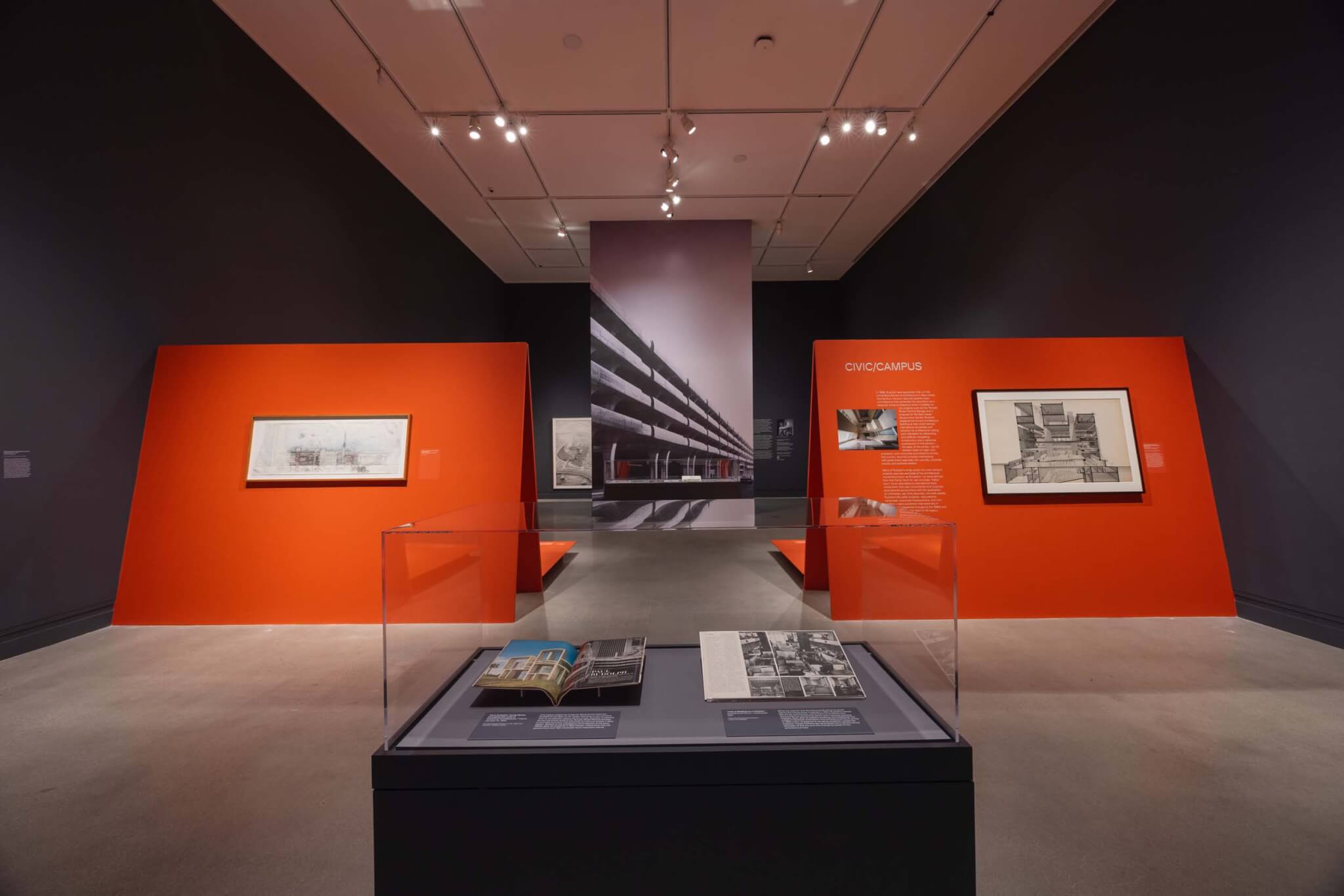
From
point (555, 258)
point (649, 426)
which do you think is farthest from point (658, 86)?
point (555, 258)

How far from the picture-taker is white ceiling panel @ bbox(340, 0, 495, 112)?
3.94m

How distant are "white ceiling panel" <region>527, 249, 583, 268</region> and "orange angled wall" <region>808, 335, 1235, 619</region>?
578 cm

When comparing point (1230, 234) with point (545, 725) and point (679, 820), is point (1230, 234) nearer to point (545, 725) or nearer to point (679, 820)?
point (679, 820)

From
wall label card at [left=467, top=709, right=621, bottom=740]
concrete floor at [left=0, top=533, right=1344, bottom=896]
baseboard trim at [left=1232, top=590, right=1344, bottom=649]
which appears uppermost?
wall label card at [left=467, top=709, right=621, bottom=740]

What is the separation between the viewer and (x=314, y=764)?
1947mm

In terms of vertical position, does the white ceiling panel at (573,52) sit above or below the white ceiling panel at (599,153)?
below

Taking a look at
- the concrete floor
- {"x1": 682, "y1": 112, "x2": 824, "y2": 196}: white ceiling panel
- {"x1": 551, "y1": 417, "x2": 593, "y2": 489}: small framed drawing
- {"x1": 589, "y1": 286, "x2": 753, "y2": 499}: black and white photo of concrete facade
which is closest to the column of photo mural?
{"x1": 589, "y1": 286, "x2": 753, "y2": 499}: black and white photo of concrete facade

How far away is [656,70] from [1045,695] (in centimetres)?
513

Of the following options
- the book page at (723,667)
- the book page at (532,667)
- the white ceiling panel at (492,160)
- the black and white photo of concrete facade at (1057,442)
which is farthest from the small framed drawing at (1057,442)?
the white ceiling panel at (492,160)

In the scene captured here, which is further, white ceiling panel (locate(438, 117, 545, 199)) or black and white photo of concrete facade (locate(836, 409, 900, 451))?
white ceiling panel (locate(438, 117, 545, 199))

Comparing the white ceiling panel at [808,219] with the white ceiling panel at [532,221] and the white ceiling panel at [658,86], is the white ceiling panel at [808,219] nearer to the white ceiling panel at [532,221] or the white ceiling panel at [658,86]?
the white ceiling panel at [658,86]

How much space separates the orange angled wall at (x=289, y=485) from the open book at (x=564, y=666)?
240 cm

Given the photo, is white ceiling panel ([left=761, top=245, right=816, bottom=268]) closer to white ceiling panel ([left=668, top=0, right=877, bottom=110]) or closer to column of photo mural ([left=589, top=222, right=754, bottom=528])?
column of photo mural ([left=589, top=222, right=754, bottom=528])

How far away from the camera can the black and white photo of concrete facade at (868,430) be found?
3857 millimetres
